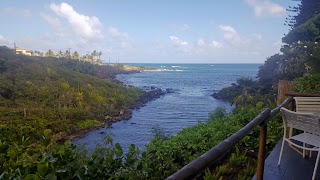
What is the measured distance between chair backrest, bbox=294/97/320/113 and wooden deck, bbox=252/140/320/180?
0.72 m

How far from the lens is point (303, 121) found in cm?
311

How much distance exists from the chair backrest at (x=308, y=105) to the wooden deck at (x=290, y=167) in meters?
0.72

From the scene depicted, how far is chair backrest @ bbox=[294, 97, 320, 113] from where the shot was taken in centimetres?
423

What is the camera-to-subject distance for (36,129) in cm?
1919

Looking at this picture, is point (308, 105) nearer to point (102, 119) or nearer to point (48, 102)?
point (102, 119)

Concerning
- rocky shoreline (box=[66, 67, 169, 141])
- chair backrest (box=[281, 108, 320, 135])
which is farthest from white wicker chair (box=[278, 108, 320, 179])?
rocky shoreline (box=[66, 67, 169, 141])

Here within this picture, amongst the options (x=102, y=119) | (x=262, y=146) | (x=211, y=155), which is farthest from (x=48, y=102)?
(x=211, y=155)

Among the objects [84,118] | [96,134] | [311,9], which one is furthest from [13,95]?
[311,9]

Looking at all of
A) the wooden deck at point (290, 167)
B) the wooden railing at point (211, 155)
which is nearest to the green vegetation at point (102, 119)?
the wooden deck at point (290, 167)

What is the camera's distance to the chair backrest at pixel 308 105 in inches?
167

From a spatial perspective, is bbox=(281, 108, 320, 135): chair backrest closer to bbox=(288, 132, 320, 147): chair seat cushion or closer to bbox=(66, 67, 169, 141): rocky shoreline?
bbox=(288, 132, 320, 147): chair seat cushion

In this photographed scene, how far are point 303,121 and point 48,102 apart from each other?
26.2 m

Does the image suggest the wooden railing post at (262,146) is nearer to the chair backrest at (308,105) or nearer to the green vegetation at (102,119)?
the green vegetation at (102,119)

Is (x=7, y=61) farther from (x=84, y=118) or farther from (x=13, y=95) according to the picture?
(x=84, y=118)
